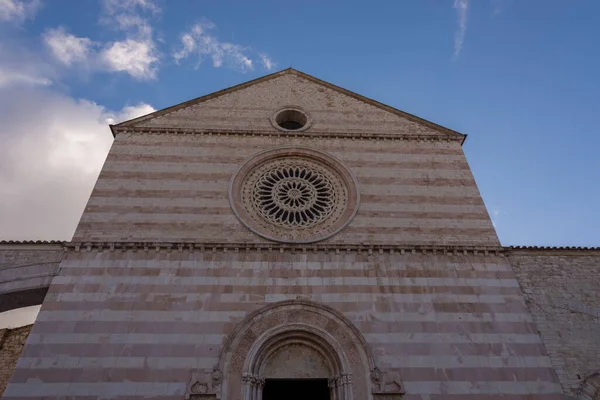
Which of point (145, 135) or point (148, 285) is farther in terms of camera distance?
point (145, 135)

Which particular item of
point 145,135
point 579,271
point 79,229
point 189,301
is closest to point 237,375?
point 189,301

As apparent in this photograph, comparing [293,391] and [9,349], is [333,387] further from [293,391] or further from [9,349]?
[9,349]

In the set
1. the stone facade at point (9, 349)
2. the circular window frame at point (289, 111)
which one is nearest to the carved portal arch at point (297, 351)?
the circular window frame at point (289, 111)

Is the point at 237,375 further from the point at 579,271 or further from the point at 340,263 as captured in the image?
the point at 579,271

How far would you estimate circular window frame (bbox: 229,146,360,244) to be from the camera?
1028 centimetres

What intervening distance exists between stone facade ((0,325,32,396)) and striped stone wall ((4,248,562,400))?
470cm

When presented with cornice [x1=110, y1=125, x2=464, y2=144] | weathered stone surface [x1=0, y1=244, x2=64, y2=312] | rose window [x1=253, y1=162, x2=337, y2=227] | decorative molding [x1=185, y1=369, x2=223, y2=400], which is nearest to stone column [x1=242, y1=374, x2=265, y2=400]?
decorative molding [x1=185, y1=369, x2=223, y2=400]

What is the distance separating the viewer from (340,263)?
983cm

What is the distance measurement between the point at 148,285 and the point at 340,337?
165 inches

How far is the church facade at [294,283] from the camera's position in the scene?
8.41 m

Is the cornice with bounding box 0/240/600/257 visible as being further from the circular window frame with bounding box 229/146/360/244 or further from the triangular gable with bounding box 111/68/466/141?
the triangular gable with bounding box 111/68/466/141

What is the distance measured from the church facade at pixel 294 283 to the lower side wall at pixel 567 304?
0.13 feet

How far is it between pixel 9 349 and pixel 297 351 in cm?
868

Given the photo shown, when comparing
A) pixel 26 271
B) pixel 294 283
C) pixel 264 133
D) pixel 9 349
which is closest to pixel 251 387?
pixel 294 283
